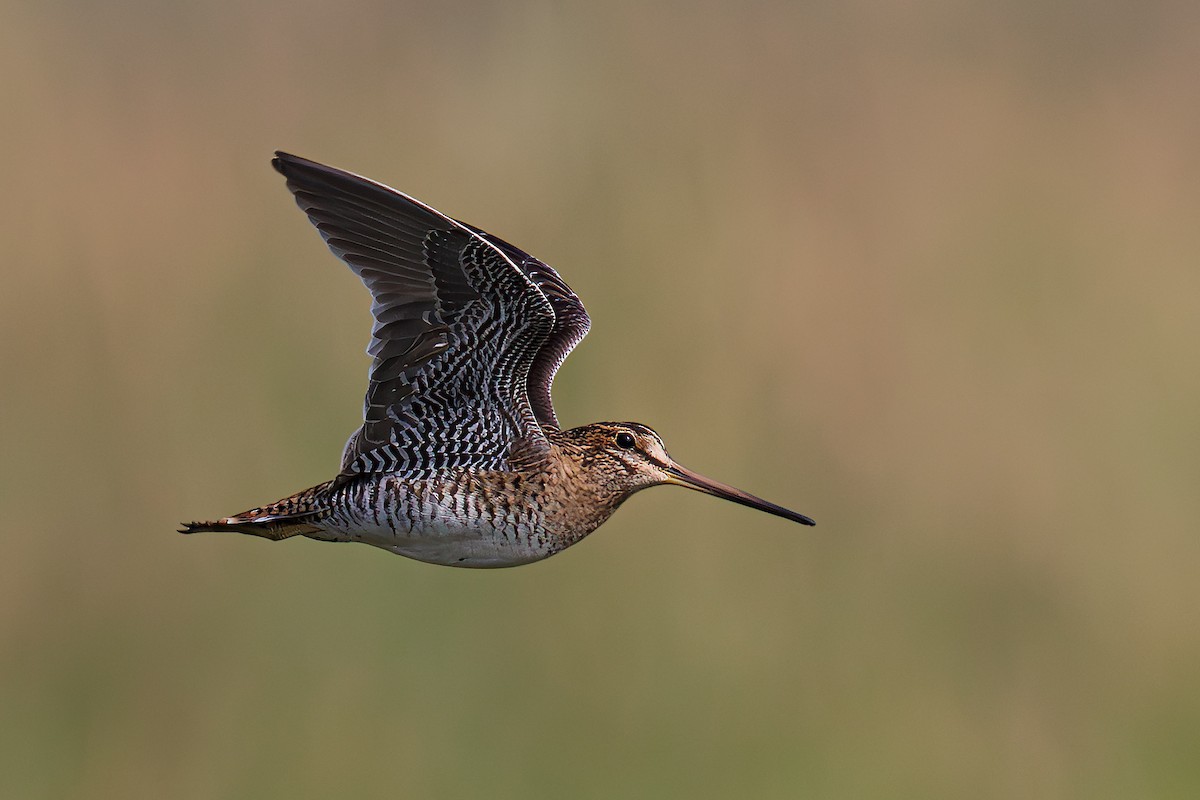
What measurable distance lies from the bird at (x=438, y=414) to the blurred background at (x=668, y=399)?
1018 mm

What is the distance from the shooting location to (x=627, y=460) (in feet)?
11.3

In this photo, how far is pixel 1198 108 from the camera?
6.47 meters

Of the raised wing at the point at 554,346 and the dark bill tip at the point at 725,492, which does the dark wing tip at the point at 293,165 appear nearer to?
the raised wing at the point at 554,346

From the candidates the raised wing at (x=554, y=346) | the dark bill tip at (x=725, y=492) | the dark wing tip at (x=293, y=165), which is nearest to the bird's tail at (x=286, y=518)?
the raised wing at (x=554, y=346)

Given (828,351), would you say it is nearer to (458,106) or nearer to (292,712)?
(458,106)

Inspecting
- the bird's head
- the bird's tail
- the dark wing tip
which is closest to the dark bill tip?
the bird's head

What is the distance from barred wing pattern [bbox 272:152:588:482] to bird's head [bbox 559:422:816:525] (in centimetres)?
22

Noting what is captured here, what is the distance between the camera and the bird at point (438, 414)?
3.11 metres

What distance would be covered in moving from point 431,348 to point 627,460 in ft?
1.71

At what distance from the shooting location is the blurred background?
4.19 metres

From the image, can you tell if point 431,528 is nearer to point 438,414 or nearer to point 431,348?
point 438,414

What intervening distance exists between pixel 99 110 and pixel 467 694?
2356mm

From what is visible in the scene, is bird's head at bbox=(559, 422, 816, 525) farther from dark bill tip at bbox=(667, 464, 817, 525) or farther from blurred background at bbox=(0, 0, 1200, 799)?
blurred background at bbox=(0, 0, 1200, 799)

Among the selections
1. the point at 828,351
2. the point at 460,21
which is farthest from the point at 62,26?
the point at 828,351
